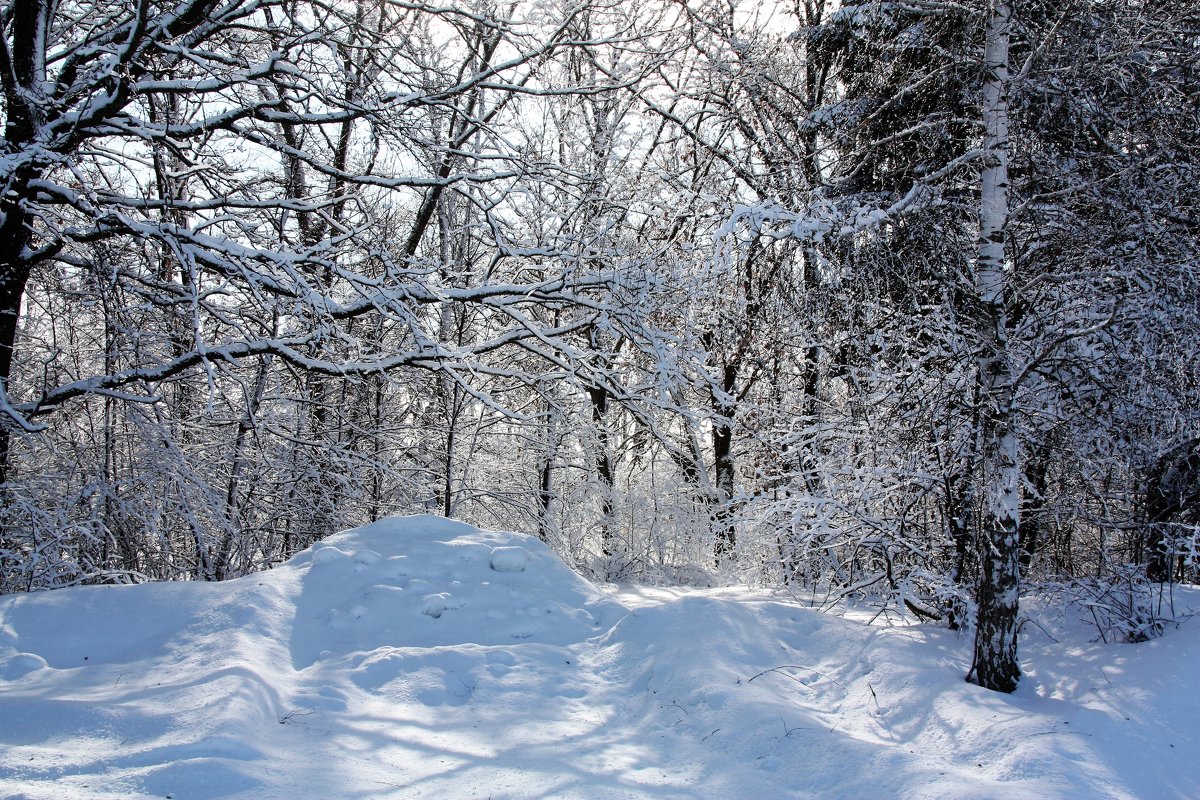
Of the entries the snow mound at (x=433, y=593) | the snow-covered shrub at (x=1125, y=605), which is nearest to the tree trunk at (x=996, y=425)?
the snow-covered shrub at (x=1125, y=605)

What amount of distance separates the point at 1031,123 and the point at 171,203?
6611mm

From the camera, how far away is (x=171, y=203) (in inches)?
226

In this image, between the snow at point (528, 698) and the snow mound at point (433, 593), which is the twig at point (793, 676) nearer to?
the snow at point (528, 698)

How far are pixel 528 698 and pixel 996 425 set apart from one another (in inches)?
139

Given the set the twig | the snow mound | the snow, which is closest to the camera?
the snow

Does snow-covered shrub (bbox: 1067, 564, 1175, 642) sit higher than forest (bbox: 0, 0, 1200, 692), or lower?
lower

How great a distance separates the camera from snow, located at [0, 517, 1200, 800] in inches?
133

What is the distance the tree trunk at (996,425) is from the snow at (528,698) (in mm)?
346

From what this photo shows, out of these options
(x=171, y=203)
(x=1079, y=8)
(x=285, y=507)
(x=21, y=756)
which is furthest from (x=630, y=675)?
(x=285, y=507)

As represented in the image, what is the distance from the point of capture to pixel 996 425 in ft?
16.5

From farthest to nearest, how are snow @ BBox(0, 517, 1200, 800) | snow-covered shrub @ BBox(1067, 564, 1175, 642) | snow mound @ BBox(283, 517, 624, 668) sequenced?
snow mound @ BBox(283, 517, 624, 668)
snow-covered shrub @ BBox(1067, 564, 1175, 642)
snow @ BBox(0, 517, 1200, 800)

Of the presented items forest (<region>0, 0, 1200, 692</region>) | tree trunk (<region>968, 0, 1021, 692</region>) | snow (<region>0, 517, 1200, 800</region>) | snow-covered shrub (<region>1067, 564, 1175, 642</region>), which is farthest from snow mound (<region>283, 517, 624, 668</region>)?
snow-covered shrub (<region>1067, 564, 1175, 642</region>)

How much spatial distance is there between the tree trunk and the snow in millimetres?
346

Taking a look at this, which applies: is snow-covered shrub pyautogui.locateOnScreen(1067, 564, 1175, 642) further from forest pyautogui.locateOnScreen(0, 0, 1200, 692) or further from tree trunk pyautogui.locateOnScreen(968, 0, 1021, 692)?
tree trunk pyautogui.locateOnScreen(968, 0, 1021, 692)
